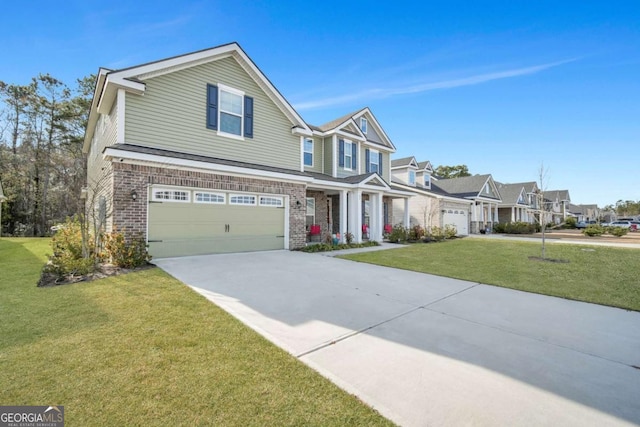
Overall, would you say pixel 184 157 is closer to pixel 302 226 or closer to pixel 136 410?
pixel 302 226

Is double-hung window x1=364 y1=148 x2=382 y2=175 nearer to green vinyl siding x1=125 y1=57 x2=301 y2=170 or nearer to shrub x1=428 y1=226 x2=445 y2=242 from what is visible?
shrub x1=428 y1=226 x2=445 y2=242

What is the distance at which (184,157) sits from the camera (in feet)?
30.1

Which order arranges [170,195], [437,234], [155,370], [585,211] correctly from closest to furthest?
1. [155,370]
2. [170,195]
3. [437,234]
4. [585,211]

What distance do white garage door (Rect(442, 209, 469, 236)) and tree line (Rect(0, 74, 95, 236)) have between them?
31.4m

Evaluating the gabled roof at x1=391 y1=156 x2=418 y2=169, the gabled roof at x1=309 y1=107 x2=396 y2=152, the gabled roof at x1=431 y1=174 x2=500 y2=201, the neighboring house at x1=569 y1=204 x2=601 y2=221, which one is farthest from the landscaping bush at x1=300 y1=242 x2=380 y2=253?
the neighboring house at x1=569 y1=204 x2=601 y2=221

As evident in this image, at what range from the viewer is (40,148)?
25234mm

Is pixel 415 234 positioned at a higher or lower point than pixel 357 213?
lower

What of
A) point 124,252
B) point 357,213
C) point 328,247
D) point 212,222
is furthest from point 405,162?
point 124,252

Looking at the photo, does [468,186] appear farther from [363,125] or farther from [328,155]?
[328,155]

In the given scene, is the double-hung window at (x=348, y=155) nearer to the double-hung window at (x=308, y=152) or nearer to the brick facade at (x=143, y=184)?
the double-hung window at (x=308, y=152)

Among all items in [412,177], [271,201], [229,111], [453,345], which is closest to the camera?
[453,345]

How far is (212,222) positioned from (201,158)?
89.1 inches

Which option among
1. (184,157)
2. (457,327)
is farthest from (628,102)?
(184,157)

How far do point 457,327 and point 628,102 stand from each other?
19.9 meters
